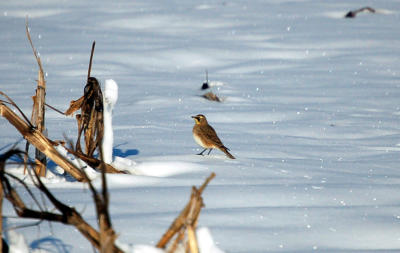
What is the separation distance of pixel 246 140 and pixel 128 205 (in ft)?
11.7

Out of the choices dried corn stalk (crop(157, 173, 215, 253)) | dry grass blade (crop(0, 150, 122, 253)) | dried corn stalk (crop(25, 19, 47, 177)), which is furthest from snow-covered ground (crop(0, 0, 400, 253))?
dried corn stalk (crop(157, 173, 215, 253))

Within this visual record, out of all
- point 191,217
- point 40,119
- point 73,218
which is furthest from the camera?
point 40,119

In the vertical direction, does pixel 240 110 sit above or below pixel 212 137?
above

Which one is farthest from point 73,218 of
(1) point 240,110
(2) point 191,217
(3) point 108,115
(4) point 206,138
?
(1) point 240,110

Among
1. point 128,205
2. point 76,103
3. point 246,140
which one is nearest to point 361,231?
point 128,205

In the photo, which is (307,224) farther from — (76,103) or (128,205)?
(76,103)

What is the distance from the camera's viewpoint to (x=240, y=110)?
909cm

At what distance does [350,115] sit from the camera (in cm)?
921

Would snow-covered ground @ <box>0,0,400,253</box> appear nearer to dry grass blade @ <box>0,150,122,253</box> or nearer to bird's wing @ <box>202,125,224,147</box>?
bird's wing @ <box>202,125,224,147</box>

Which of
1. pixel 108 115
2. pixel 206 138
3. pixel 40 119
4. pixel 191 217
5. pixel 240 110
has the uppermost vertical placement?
pixel 240 110

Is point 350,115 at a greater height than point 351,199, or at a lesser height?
greater

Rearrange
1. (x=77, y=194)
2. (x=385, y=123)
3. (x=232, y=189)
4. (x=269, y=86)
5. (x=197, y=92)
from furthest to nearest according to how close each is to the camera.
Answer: (x=269, y=86), (x=197, y=92), (x=385, y=123), (x=232, y=189), (x=77, y=194)

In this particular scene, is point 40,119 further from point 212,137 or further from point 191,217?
point 191,217

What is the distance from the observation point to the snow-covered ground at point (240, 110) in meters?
3.47
